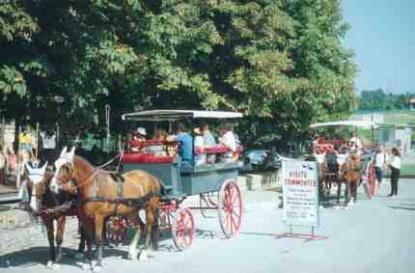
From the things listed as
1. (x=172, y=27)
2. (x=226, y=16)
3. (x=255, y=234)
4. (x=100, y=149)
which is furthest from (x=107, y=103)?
(x=255, y=234)

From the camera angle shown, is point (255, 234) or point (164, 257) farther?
point (255, 234)

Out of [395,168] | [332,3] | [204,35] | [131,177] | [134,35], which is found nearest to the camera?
[131,177]

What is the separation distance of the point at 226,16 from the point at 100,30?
12679 mm

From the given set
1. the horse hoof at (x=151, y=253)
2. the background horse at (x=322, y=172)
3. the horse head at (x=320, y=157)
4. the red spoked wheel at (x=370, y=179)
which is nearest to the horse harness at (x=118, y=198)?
the horse hoof at (x=151, y=253)

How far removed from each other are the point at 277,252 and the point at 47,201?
178 inches

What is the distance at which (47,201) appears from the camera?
38.1ft

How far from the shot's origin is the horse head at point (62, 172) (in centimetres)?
A: 1087

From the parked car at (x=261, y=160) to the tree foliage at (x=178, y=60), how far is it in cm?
124

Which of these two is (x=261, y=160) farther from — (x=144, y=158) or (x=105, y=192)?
(x=105, y=192)

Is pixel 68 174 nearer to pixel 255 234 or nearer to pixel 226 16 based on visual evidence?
pixel 255 234

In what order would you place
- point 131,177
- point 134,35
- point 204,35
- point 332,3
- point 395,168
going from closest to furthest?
point 131,177, point 134,35, point 204,35, point 395,168, point 332,3

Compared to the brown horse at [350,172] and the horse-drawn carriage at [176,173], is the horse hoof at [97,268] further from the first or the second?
the brown horse at [350,172]

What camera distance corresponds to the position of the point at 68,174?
11.0m

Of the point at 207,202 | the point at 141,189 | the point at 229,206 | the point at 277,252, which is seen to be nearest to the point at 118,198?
the point at 141,189
